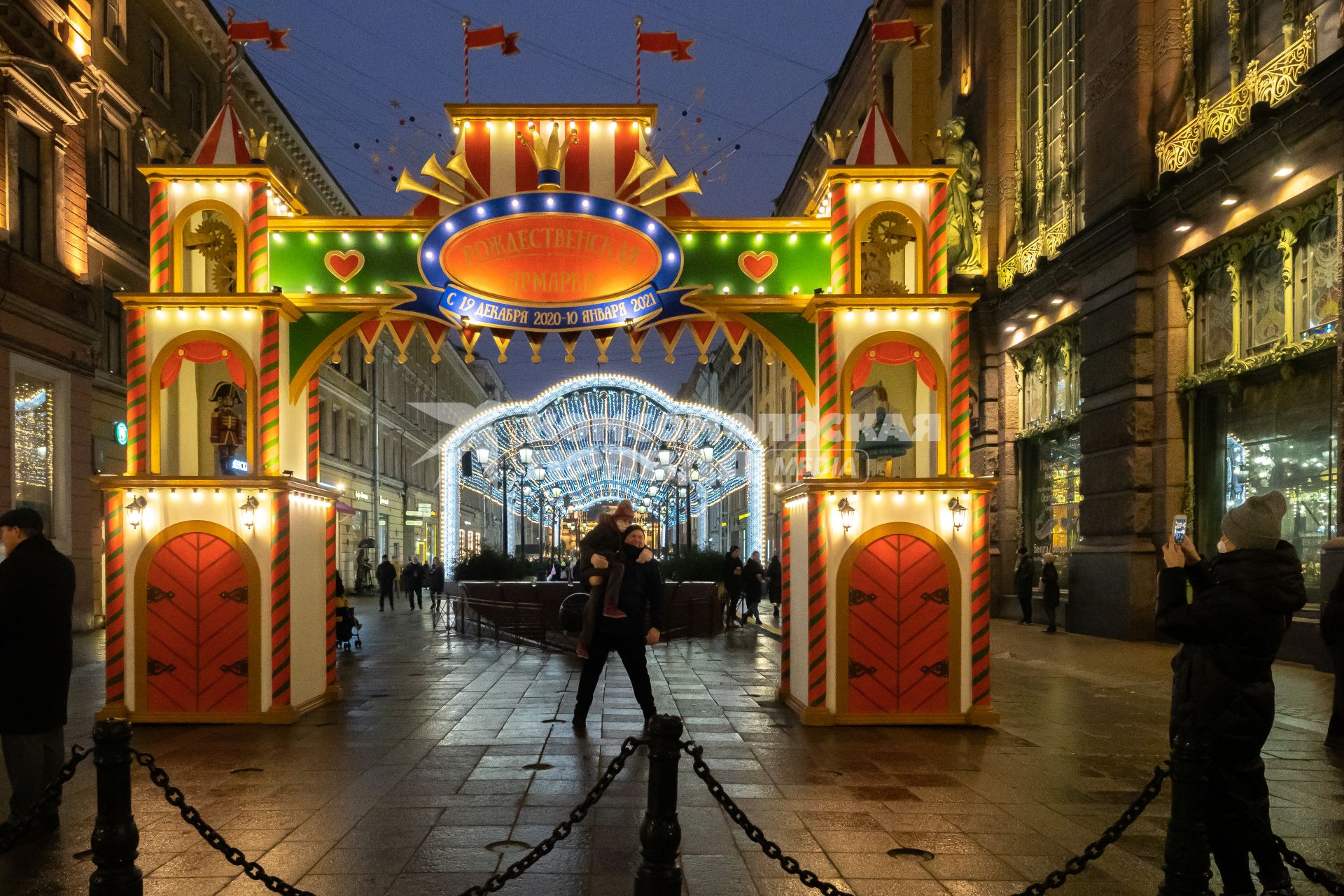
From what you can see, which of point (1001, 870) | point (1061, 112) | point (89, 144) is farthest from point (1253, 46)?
point (89, 144)

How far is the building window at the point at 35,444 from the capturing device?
18734 mm

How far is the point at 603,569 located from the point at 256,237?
4.67m

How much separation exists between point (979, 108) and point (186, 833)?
23257 mm

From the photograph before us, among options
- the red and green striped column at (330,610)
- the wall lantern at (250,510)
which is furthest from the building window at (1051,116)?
the wall lantern at (250,510)

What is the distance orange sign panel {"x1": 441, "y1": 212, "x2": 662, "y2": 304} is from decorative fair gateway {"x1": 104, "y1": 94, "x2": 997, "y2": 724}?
0.02m

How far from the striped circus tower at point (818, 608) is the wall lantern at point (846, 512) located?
170 mm

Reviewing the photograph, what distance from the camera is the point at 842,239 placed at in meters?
10.4

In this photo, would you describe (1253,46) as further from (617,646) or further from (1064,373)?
(617,646)

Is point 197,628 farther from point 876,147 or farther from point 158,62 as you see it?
point 158,62

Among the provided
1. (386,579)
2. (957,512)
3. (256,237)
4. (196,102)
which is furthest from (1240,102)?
(196,102)

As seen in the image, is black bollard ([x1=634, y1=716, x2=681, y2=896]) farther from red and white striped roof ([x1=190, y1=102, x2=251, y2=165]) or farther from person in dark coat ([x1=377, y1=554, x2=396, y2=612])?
person in dark coat ([x1=377, y1=554, x2=396, y2=612])

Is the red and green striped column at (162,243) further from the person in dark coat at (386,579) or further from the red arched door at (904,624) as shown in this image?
the person in dark coat at (386,579)

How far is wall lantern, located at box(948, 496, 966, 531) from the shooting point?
988 cm

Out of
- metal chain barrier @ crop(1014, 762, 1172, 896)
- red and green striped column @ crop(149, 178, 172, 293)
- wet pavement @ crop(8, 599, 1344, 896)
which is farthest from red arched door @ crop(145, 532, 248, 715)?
metal chain barrier @ crop(1014, 762, 1172, 896)
